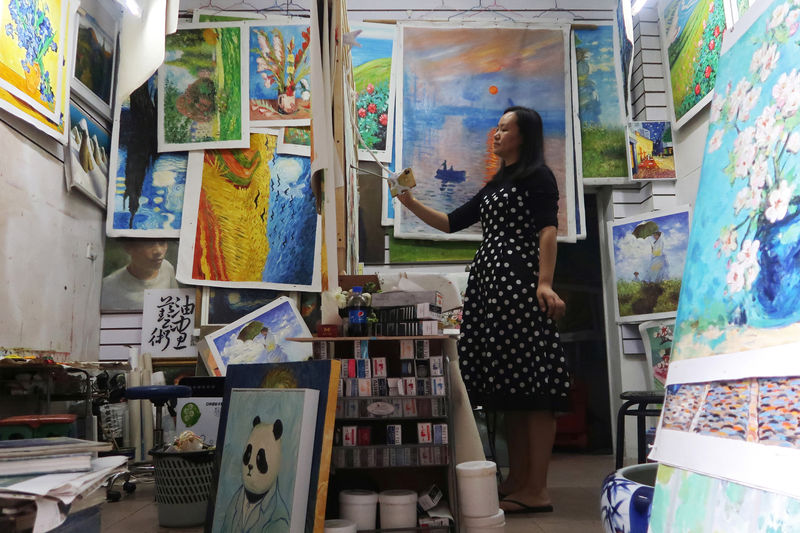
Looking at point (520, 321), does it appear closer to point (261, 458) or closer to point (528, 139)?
point (528, 139)

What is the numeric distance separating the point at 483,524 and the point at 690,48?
3.19 metres

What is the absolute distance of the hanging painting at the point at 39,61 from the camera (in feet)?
9.23

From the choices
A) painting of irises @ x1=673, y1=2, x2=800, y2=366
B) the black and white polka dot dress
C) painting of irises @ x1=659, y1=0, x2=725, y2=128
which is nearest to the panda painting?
the black and white polka dot dress

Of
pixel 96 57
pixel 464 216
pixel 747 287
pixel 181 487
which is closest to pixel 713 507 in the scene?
pixel 747 287

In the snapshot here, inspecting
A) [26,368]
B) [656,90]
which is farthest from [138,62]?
[656,90]

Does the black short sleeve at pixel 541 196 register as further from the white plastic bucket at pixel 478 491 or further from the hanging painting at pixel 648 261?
the hanging painting at pixel 648 261

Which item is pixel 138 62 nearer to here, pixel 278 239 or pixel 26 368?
pixel 278 239

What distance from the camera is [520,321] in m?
2.22

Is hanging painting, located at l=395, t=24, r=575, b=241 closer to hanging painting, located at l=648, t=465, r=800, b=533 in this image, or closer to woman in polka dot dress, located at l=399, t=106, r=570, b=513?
woman in polka dot dress, located at l=399, t=106, r=570, b=513

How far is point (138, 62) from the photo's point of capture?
3.51m

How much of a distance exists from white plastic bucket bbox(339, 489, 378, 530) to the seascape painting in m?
2.09

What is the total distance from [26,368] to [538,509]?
220 centimetres

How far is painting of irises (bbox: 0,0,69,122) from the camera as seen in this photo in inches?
110

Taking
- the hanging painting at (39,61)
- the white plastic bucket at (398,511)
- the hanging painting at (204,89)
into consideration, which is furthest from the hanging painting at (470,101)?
the white plastic bucket at (398,511)
